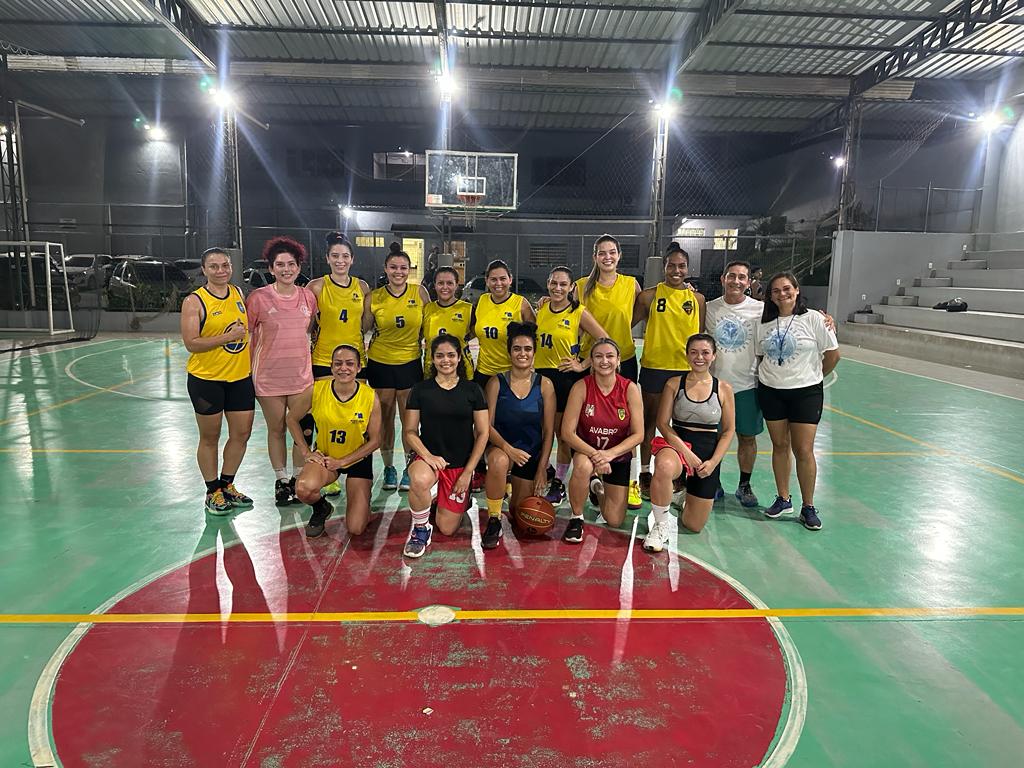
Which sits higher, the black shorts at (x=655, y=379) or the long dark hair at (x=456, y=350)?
the long dark hair at (x=456, y=350)

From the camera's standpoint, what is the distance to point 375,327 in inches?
193

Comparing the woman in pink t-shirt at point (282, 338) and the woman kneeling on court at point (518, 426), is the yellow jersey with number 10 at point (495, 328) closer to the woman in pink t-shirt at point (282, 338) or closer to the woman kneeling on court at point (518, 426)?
the woman kneeling on court at point (518, 426)

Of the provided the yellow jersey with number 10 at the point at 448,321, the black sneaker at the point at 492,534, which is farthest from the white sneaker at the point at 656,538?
the yellow jersey with number 10 at the point at 448,321

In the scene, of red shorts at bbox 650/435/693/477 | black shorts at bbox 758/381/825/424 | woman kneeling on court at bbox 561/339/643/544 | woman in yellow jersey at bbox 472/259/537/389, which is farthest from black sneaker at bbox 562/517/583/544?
black shorts at bbox 758/381/825/424

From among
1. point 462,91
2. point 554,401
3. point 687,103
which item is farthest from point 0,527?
point 687,103

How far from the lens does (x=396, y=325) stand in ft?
15.7

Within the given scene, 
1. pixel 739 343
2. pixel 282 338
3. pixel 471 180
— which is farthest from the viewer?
pixel 471 180

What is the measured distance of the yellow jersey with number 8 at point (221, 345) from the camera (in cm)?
429

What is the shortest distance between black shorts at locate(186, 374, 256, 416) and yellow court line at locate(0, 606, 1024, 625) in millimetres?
1495

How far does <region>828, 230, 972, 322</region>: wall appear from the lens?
664 inches

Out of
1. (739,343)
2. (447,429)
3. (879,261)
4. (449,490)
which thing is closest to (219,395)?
(447,429)

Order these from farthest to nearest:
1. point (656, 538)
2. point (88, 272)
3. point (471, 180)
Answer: point (88, 272) → point (471, 180) → point (656, 538)

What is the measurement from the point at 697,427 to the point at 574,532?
1.10 meters

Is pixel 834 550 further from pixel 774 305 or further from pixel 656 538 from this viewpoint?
pixel 774 305
